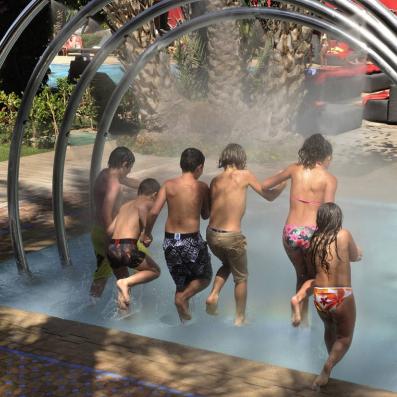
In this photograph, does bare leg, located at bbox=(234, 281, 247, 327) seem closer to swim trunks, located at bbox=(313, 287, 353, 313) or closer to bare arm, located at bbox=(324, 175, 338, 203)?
bare arm, located at bbox=(324, 175, 338, 203)

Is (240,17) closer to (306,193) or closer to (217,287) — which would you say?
(306,193)

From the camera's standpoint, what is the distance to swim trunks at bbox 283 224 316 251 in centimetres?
645

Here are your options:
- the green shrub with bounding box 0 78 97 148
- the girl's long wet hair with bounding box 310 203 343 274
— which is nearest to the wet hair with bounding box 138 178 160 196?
the girl's long wet hair with bounding box 310 203 343 274

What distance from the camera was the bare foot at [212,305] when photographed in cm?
685

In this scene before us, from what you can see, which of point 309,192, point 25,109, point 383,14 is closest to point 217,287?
point 309,192

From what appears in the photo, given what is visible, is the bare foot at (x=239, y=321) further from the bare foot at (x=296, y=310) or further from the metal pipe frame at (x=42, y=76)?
the metal pipe frame at (x=42, y=76)

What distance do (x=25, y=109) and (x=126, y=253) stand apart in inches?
77.1

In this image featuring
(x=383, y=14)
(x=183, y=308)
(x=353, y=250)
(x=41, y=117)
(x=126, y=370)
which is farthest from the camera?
(x=41, y=117)

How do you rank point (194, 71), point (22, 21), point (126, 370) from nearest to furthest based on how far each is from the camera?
point (126, 370), point (22, 21), point (194, 71)

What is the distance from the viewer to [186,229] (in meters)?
6.68

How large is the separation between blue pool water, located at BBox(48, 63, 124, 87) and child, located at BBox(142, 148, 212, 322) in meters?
16.5

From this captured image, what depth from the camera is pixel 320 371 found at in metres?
5.80

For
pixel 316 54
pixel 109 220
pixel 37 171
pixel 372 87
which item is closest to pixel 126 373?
pixel 109 220

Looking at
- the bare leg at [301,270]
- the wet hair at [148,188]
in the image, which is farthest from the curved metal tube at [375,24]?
the wet hair at [148,188]
